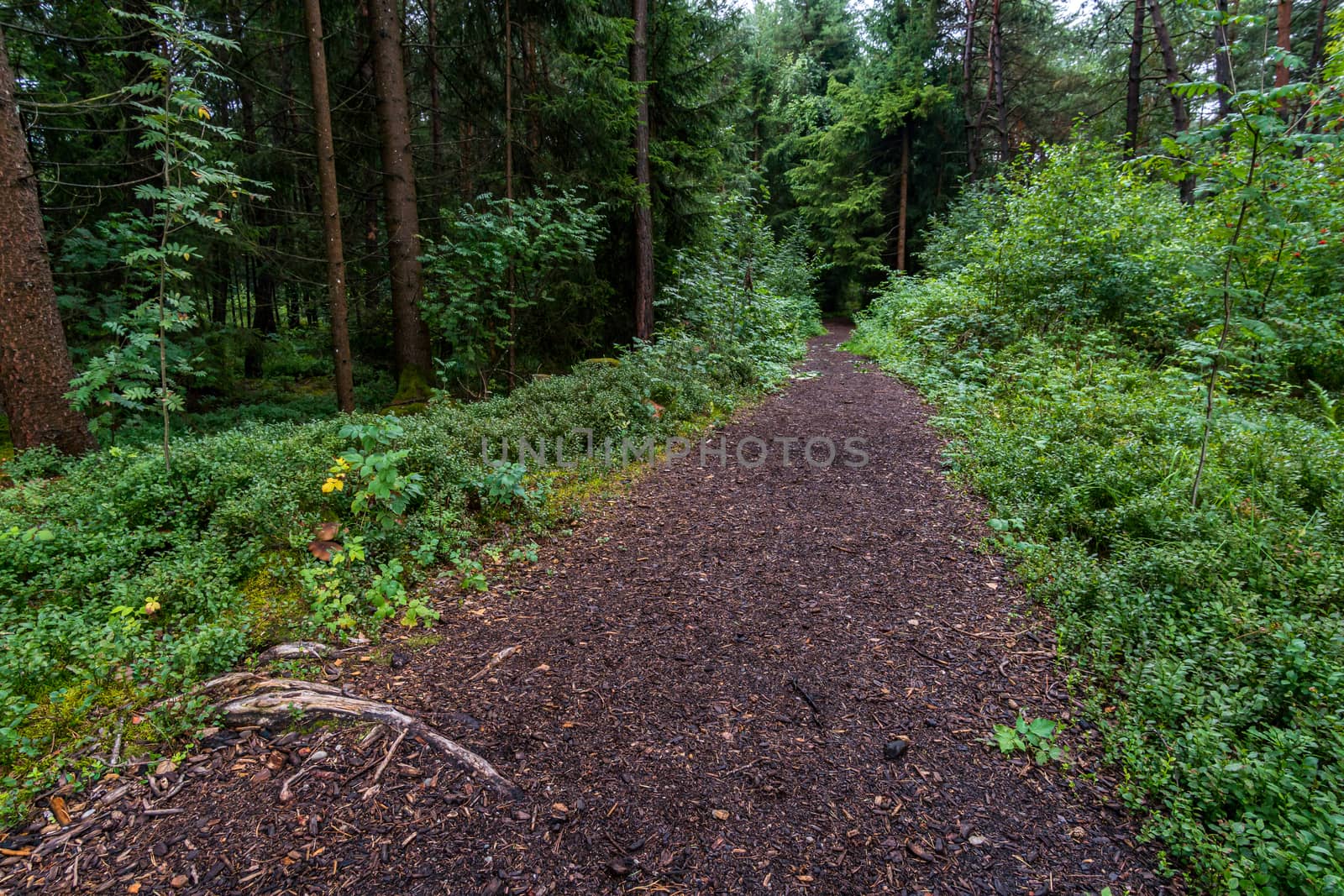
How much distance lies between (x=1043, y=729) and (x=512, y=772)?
7.62 feet

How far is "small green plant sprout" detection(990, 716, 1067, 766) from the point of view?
237 cm

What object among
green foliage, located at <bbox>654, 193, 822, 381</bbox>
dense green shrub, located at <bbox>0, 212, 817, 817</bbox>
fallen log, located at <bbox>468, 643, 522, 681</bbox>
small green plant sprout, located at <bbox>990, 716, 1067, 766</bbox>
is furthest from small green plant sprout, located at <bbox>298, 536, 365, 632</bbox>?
green foliage, located at <bbox>654, 193, 822, 381</bbox>

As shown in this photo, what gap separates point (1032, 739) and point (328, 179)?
28.5ft

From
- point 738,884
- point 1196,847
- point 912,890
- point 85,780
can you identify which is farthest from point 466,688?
point 1196,847

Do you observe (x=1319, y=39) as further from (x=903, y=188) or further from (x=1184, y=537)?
(x=1184, y=537)

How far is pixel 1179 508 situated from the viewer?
11.8 ft

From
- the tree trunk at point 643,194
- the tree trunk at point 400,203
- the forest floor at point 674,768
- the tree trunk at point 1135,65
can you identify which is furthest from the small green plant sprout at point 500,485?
the tree trunk at point 1135,65

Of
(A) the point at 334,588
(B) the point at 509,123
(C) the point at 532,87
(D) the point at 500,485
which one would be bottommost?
(A) the point at 334,588

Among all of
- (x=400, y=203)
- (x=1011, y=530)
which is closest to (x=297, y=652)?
(x=1011, y=530)

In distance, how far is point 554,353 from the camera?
34.3 ft

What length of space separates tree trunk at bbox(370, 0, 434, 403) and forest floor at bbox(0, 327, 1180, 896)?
5494mm

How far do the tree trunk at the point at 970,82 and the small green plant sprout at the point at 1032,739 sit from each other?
19906 mm

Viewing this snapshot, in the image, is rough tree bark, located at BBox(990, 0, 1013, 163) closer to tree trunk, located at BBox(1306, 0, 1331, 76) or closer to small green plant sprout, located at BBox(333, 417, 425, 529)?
tree trunk, located at BBox(1306, 0, 1331, 76)

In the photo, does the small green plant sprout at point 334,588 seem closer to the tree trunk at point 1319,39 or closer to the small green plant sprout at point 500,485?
the small green plant sprout at point 500,485
